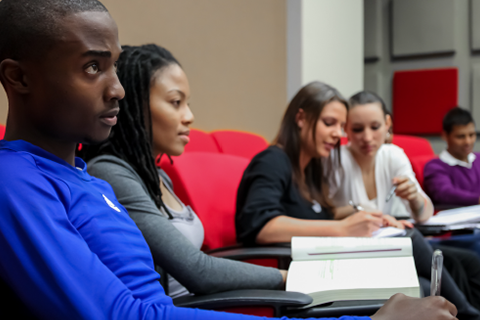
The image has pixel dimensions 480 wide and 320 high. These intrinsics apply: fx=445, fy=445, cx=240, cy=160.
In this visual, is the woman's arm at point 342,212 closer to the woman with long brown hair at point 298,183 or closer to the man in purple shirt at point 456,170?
the woman with long brown hair at point 298,183

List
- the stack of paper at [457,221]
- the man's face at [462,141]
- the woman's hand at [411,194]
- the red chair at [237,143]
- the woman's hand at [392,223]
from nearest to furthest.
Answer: the woman's hand at [392,223] < the stack of paper at [457,221] < the woman's hand at [411,194] < the red chair at [237,143] < the man's face at [462,141]

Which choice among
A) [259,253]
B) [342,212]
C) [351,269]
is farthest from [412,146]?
[351,269]

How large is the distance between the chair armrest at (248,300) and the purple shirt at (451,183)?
2.04 metres

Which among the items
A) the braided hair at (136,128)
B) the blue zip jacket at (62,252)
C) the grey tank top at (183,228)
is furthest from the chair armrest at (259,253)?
the blue zip jacket at (62,252)

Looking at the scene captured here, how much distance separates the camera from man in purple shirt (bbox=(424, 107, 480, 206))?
2516 mm

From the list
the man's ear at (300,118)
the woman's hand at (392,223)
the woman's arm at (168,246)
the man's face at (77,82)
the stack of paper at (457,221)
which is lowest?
the stack of paper at (457,221)

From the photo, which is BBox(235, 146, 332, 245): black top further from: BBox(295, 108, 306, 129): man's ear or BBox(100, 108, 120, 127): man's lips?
BBox(100, 108, 120, 127): man's lips

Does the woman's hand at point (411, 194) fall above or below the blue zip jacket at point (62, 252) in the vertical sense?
below

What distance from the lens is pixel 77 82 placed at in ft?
1.66

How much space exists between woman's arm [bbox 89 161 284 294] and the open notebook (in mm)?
130

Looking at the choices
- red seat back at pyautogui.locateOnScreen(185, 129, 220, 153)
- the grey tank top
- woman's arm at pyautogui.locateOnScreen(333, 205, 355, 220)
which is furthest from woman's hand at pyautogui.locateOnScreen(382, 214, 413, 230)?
red seat back at pyautogui.locateOnScreen(185, 129, 220, 153)

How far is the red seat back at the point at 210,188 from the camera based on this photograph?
4.52ft

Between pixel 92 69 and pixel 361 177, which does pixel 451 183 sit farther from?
pixel 92 69

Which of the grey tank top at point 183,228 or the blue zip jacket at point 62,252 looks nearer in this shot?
the blue zip jacket at point 62,252
